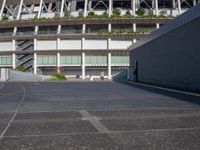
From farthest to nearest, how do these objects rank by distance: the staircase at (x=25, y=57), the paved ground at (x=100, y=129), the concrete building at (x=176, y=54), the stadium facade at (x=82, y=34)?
1. the staircase at (x=25, y=57)
2. the stadium facade at (x=82, y=34)
3. the concrete building at (x=176, y=54)
4. the paved ground at (x=100, y=129)

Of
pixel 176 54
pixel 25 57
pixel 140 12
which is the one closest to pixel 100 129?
pixel 176 54

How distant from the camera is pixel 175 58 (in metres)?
25.0

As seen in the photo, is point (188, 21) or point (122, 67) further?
point (122, 67)

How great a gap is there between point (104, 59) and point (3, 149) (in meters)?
68.5

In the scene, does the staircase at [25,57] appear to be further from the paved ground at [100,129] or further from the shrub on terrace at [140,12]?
the paved ground at [100,129]

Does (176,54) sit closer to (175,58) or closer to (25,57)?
(175,58)

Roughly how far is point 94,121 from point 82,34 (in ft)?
212

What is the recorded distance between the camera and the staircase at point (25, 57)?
252 feet

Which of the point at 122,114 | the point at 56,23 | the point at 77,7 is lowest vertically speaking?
the point at 122,114

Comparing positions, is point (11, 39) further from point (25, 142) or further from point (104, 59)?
point (25, 142)

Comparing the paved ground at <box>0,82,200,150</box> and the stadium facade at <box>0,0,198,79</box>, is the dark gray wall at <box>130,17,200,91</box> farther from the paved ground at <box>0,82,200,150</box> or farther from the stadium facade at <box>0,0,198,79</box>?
the stadium facade at <box>0,0,198,79</box>

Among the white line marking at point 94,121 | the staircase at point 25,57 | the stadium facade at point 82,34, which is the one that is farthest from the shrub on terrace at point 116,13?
the white line marking at point 94,121

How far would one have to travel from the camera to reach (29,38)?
244ft

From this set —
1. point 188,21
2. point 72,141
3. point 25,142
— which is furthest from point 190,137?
point 188,21
